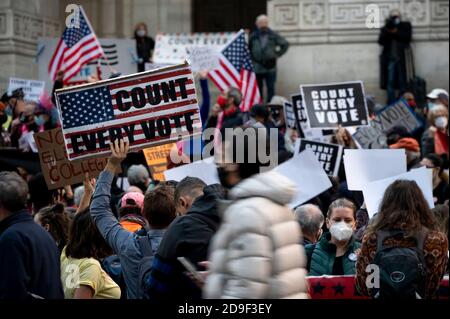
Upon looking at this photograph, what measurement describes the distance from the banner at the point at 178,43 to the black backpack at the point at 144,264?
13909 millimetres

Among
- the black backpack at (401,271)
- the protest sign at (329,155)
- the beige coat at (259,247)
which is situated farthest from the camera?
the protest sign at (329,155)

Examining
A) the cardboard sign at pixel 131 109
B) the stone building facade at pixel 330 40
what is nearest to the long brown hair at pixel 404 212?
the cardboard sign at pixel 131 109

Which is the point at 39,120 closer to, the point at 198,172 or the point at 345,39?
the point at 198,172

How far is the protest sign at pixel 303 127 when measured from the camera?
15.7 m

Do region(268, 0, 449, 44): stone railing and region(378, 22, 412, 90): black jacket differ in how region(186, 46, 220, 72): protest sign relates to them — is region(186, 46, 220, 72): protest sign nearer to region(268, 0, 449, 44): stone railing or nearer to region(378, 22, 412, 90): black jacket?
region(378, 22, 412, 90): black jacket

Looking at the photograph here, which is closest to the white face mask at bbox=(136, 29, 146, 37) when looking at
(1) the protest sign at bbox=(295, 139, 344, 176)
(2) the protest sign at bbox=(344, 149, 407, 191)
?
(1) the protest sign at bbox=(295, 139, 344, 176)

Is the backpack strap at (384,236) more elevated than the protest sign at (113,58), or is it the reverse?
the protest sign at (113,58)

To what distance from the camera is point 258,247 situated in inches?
238

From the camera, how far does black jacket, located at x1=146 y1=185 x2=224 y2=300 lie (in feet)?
23.2

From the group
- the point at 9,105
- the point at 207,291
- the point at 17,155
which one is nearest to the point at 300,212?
the point at 207,291

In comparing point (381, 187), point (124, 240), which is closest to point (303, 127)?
point (381, 187)

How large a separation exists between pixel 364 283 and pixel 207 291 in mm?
2031

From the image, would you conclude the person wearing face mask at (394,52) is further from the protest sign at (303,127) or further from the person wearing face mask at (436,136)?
the protest sign at (303,127)

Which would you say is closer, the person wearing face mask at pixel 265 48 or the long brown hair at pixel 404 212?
the long brown hair at pixel 404 212
